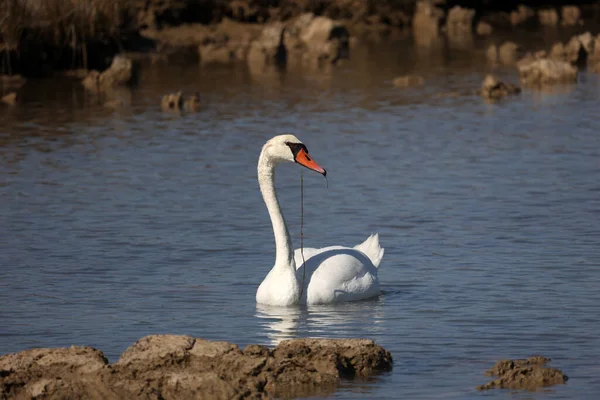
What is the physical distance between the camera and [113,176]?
18.5 meters

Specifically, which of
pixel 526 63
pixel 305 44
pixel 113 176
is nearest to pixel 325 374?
pixel 113 176

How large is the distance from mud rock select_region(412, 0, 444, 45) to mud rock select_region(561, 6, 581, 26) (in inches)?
140

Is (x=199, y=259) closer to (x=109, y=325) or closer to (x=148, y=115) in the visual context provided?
(x=109, y=325)

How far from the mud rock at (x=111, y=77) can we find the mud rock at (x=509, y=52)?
27.3 feet

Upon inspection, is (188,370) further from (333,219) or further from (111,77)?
(111,77)

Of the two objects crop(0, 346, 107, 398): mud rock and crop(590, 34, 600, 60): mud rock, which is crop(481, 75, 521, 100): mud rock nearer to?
crop(590, 34, 600, 60): mud rock

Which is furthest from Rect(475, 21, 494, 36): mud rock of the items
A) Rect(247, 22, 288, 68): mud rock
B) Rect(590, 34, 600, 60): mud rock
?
Rect(590, 34, 600, 60): mud rock

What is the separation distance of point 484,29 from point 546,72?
10.9m

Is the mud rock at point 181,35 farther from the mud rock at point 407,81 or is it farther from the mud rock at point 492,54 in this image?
the mud rock at point 407,81

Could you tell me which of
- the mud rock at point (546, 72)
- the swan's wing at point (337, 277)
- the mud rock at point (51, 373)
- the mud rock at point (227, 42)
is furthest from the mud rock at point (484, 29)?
the mud rock at point (51, 373)

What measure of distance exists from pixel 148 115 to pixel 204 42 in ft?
35.6

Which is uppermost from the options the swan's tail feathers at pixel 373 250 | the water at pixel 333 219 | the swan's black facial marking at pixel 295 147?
the swan's black facial marking at pixel 295 147

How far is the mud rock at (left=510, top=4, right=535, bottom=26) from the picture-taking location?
39625 millimetres

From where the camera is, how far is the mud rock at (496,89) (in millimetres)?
25016
